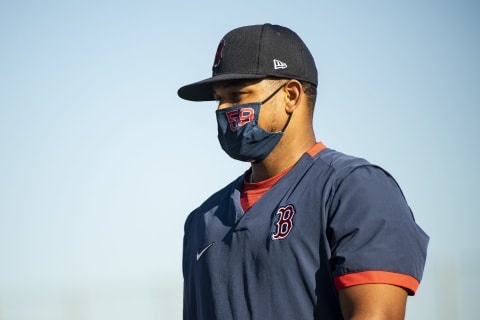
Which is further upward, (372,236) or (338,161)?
(338,161)

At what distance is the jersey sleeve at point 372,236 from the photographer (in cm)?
289

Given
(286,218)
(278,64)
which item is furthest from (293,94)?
(286,218)

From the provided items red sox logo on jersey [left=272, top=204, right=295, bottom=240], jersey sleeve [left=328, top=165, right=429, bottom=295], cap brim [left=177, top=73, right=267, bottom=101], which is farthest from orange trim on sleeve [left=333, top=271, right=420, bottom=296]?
cap brim [left=177, top=73, right=267, bottom=101]

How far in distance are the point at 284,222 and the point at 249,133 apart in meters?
0.46

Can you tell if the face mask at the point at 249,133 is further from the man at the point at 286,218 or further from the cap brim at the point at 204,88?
the cap brim at the point at 204,88

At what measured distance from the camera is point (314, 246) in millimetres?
3018

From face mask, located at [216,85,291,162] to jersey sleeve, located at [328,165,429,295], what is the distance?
430mm

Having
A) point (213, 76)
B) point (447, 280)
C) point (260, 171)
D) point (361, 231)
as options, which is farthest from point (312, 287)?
point (447, 280)

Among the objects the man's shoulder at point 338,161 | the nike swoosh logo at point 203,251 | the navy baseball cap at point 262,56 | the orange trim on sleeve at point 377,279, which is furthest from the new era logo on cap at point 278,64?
the orange trim on sleeve at point 377,279

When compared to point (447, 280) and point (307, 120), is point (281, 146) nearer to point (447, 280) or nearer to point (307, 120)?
point (307, 120)

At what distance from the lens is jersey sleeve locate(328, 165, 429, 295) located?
2.89 m

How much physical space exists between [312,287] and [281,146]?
24.8 inches

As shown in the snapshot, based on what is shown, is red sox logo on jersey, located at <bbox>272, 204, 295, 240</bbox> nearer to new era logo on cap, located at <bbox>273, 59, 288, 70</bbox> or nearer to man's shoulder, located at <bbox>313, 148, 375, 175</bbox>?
man's shoulder, located at <bbox>313, 148, 375, 175</bbox>

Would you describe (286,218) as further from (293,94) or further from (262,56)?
(262,56)
